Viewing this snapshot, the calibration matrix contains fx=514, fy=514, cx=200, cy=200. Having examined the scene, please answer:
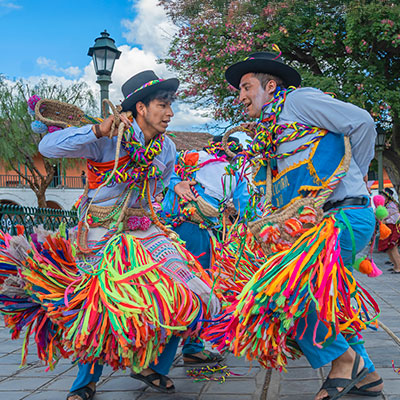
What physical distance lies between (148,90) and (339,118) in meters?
1.24

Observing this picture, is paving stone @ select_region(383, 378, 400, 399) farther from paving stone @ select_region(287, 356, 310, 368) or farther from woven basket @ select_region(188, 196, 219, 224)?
woven basket @ select_region(188, 196, 219, 224)

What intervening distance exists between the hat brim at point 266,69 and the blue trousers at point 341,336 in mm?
959

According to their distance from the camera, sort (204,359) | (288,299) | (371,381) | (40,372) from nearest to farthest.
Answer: (288,299)
(371,381)
(40,372)
(204,359)

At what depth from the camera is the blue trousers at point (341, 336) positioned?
9.09 ft

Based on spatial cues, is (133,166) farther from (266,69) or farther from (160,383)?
(160,383)

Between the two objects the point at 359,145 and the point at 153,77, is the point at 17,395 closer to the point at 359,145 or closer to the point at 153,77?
the point at 153,77

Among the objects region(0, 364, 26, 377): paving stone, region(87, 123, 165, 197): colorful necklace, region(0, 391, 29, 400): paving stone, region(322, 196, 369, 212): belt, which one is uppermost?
region(87, 123, 165, 197): colorful necklace

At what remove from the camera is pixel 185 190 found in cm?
458

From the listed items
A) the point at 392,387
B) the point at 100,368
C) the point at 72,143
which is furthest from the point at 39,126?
the point at 392,387

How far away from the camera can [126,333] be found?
2.76 m

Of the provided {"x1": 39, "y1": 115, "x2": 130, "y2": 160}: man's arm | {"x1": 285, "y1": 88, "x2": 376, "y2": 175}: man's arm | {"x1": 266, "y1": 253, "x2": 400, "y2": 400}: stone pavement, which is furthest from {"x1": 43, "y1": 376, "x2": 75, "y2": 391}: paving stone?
{"x1": 285, "y1": 88, "x2": 376, "y2": 175}: man's arm

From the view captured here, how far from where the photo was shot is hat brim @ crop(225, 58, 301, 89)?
10.4 ft

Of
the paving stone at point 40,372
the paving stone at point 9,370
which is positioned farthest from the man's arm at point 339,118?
the paving stone at point 9,370

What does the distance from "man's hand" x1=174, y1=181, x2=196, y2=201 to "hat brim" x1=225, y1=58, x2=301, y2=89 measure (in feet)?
4.63
